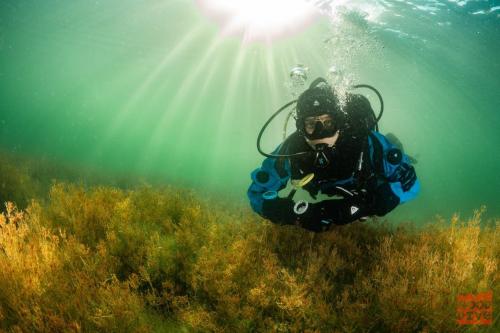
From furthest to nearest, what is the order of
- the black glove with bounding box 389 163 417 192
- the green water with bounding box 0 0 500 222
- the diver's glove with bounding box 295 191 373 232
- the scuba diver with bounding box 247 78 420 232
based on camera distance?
the green water with bounding box 0 0 500 222, the black glove with bounding box 389 163 417 192, the scuba diver with bounding box 247 78 420 232, the diver's glove with bounding box 295 191 373 232

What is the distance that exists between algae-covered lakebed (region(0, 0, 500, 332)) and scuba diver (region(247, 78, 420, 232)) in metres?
0.53

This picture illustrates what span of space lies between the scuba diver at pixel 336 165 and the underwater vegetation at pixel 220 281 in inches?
21.6

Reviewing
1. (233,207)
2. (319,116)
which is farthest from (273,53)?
(319,116)

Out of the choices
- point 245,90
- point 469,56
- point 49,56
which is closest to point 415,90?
point 469,56

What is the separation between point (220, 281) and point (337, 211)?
159cm

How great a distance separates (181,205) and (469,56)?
2314 cm

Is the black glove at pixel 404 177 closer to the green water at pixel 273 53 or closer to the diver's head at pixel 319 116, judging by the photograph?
the diver's head at pixel 319 116

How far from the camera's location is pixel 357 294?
309cm

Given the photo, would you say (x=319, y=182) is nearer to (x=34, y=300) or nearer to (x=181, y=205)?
(x=181, y=205)

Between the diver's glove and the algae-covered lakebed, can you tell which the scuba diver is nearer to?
the diver's glove

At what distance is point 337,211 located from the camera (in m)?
3.51

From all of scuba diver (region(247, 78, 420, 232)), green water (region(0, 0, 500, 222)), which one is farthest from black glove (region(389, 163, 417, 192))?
green water (region(0, 0, 500, 222))

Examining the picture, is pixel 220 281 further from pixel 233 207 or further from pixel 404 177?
pixel 233 207

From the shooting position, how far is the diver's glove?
137 inches
